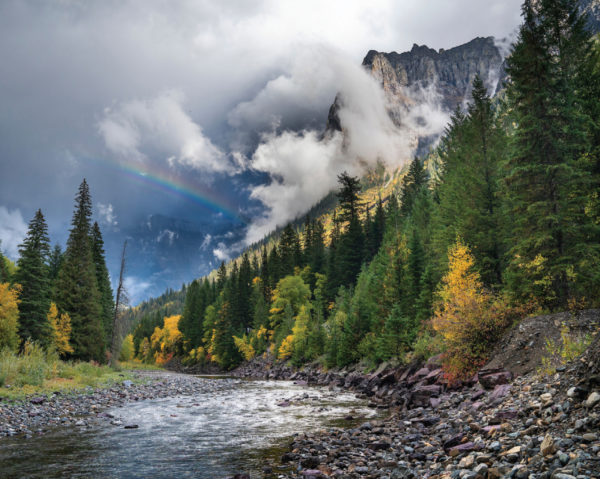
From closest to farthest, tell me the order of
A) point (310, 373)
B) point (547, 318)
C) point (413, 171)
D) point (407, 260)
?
1. point (547, 318)
2. point (407, 260)
3. point (310, 373)
4. point (413, 171)

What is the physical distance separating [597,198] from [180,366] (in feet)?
355

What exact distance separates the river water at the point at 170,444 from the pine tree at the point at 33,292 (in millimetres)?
19054

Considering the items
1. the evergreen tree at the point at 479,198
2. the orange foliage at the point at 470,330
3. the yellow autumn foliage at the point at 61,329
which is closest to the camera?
the orange foliage at the point at 470,330

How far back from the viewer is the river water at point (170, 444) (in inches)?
391

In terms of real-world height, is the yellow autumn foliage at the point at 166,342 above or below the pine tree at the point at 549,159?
below

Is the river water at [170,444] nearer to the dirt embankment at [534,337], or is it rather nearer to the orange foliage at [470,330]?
the orange foliage at [470,330]

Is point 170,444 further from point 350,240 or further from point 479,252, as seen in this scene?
point 350,240

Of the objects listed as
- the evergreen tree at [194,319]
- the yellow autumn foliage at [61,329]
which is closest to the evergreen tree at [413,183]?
the yellow autumn foliage at [61,329]

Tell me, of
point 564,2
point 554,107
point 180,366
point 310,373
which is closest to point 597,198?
point 554,107

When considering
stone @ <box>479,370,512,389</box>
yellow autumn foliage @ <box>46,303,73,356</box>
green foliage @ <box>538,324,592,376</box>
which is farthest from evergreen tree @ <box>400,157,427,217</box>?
green foliage @ <box>538,324,592,376</box>

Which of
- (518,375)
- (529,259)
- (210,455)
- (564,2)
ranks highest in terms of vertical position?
(564,2)

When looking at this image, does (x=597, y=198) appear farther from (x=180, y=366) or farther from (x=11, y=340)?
(x=180, y=366)

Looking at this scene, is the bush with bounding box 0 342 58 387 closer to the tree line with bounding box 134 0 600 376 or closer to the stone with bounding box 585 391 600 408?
the tree line with bounding box 134 0 600 376

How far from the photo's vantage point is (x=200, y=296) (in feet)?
376
